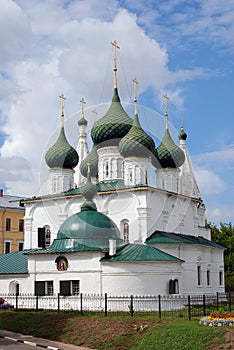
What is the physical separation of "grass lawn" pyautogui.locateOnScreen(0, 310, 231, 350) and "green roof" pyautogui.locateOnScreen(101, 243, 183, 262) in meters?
5.26

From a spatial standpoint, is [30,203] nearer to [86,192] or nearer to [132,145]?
[86,192]

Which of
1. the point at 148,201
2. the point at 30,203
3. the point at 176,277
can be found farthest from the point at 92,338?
the point at 30,203

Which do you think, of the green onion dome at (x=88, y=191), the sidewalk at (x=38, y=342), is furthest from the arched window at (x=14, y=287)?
the sidewalk at (x=38, y=342)

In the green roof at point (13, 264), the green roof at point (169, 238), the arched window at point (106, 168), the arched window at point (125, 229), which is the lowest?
the green roof at point (13, 264)

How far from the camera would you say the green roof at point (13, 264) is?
3094cm

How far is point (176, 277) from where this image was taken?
27.8 meters

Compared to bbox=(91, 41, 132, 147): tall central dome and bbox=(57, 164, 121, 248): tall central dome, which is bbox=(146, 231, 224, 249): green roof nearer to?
bbox=(57, 164, 121, 248): tall central dome

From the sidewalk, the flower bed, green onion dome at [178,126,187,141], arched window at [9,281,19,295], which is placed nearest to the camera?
the flower bed

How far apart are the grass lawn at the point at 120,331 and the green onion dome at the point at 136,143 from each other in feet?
41.4

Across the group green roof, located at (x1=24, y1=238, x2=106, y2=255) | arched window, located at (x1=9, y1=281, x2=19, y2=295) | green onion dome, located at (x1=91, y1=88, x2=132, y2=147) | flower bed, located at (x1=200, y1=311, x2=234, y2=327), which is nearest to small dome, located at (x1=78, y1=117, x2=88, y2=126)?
green onion dome, located at (x1=91, y1=88, x2=132, y2=147)

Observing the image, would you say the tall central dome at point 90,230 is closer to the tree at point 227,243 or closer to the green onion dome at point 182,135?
the green onion dome at point 182,135

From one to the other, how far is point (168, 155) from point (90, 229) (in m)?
9.99

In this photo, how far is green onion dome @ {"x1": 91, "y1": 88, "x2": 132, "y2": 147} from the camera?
3428 centimetres

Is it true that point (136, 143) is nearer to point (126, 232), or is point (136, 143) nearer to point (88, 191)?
point (88, 191)
